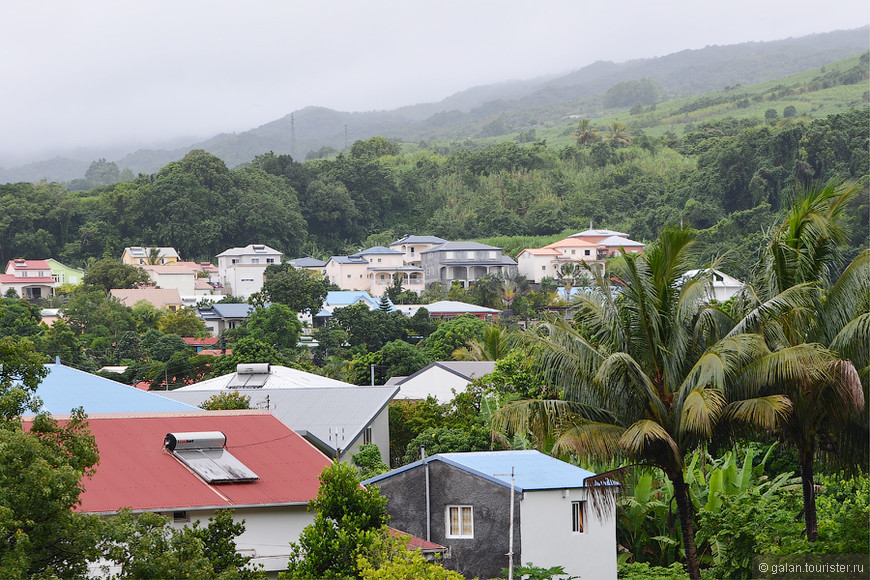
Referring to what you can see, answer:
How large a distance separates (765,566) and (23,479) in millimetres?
9594

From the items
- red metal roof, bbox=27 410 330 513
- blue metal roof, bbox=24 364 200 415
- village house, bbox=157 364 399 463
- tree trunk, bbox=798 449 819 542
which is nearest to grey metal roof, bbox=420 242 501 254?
village house, bbox=157 364 399 463

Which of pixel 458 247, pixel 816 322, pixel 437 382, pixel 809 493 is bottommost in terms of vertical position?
pixel 437 382

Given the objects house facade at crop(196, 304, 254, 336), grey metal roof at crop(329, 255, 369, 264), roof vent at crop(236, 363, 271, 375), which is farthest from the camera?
grey metal roof at crop(329, 255, 369, 264)

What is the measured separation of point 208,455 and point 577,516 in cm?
648

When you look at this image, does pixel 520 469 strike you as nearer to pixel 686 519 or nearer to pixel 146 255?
pixel 686 519

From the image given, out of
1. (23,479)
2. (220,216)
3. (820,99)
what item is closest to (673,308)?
(23,479)

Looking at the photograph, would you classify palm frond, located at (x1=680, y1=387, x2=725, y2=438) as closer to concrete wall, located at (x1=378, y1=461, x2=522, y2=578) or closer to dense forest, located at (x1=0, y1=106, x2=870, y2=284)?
concrete wall, located at (x1=378, y1=461, x2=522, y2=578)

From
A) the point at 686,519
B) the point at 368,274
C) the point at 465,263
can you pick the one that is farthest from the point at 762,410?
the point at 368,274

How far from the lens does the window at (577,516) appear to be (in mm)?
19266

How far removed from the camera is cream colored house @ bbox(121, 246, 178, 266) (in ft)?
311

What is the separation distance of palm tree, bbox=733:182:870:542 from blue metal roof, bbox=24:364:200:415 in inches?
520

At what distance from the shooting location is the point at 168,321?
2645 inches

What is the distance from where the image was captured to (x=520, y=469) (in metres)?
20.2

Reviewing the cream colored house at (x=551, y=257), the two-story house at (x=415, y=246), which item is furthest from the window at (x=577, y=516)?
the two-story house at (x=415, y=246)
